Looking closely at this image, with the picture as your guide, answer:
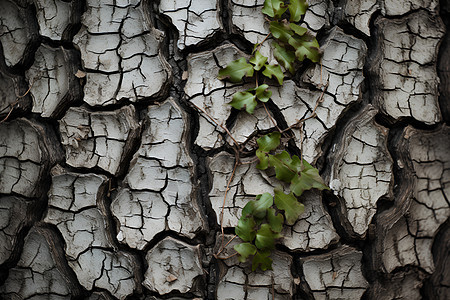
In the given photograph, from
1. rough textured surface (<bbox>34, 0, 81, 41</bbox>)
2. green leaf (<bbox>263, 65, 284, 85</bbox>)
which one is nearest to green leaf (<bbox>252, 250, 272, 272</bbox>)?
green leaf (<bbox>263, 65, 284, 85</bbox>)

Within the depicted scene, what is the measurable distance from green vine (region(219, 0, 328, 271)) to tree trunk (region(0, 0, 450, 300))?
0.15ft

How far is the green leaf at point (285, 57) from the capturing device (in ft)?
3.92

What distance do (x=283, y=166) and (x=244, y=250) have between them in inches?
12.8

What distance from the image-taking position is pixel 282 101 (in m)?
1.21

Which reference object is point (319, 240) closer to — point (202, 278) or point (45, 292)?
point (202, 278)

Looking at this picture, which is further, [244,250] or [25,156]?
[25,156]

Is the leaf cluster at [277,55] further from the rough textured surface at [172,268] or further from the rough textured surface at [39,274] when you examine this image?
the rough textured surface at [39,274]

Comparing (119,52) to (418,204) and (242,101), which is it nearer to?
(242,101)

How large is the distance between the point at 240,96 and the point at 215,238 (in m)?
0.52

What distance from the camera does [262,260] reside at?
1156mm

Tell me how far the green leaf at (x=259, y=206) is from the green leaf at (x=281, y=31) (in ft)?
1.87

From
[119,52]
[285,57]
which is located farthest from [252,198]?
[119,52]

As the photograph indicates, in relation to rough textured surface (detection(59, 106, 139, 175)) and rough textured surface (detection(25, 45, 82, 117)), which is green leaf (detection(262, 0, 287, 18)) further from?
rough textured surface (detection(25, 45, 82, 117))

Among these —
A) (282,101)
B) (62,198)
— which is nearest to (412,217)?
(282,101)
